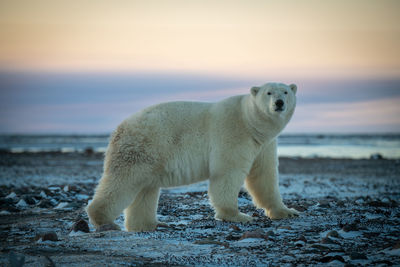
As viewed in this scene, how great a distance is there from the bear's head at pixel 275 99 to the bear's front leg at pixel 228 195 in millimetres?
998

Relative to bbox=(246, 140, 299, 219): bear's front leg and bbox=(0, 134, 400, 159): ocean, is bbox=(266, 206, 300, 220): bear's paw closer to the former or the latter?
bbox=(246, 140, 299, 219): bear's front leg

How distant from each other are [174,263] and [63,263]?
0.97m

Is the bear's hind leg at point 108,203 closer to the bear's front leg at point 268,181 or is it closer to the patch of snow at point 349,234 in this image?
the bear's front leg at point 268,181

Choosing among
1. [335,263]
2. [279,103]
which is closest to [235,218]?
[279,103]

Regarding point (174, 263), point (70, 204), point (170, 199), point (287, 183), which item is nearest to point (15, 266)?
point (174, 263)

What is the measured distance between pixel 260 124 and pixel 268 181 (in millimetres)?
972

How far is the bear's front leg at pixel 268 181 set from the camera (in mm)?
6336

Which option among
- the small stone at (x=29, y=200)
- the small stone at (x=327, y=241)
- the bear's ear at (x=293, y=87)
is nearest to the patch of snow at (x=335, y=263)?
the small stone at (x=327, y=241)

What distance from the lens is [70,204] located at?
25.8 feet

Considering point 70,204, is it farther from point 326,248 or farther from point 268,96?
point 326,248

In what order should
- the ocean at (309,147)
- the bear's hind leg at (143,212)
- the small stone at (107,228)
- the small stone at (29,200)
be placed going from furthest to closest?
the ocean at (309,147) < the small stone at (29,200) < the bear's hind leg at (143,212) < the small stone at (107,228)

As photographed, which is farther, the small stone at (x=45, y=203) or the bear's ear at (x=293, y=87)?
the small stone at (x=45, y=203)

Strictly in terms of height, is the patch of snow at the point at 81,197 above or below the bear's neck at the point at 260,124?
below

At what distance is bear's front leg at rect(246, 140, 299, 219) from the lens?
20.8 feet
